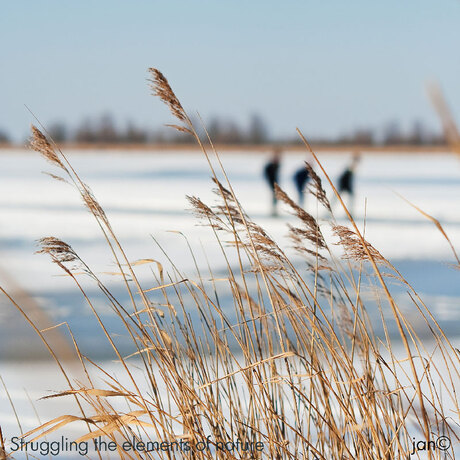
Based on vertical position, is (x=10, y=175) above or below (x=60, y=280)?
above

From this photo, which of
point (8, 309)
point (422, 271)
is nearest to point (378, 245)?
point (422, 271)

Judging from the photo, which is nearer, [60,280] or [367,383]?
[367,383]

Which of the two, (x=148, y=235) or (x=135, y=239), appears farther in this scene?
(x=148, y=235)

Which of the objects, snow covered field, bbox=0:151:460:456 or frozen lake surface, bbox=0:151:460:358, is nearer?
snow covered field, bbox=0:151:460:456

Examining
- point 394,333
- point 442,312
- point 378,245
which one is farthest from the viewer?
point 378,245

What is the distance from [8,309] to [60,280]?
1757 millimetres

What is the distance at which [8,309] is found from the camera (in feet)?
18.7

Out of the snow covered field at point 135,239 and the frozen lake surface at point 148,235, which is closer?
the snow covered field at point 135,239

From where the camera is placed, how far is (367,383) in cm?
156

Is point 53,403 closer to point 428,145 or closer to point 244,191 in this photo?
point 244,191

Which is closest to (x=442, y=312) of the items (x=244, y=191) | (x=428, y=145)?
(x=244, y=191)

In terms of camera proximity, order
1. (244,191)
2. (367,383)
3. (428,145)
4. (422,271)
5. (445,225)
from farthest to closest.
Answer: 1. (428,145)
2. (244,191)
3. (445,225)
4. (422,271)
5. (367,383)

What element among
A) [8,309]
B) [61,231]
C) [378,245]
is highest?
[61,231]

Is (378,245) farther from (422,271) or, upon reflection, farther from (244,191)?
(244,191)
